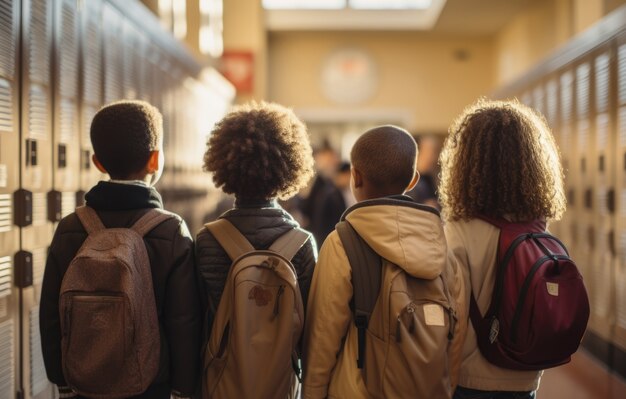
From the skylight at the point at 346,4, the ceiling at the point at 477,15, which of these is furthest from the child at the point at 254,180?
the skylight at the point at 346,4

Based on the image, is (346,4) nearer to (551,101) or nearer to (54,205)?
(551,101)

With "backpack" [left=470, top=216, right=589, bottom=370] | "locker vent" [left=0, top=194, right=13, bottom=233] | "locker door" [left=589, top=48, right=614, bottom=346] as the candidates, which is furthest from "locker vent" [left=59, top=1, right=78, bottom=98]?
"locker door" [left=589, top=48, right=614, bottom=346]

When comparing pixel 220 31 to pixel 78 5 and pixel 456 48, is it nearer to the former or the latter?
pixel 456 48

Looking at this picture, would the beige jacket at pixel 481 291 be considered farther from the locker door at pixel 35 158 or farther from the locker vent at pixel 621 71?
the locker vent at pixel 621 71

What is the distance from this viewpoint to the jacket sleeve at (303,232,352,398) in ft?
5.95

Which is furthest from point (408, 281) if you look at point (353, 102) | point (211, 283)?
point (353, 102)

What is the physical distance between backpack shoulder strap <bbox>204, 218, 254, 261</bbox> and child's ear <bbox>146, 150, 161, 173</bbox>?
272 mm

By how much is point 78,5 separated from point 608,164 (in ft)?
11.5

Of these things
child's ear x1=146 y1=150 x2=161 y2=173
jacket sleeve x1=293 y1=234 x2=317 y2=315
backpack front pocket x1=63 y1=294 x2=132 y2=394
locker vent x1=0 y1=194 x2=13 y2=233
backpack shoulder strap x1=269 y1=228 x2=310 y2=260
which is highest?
child's ear x1=146 y1=150 x2=161 y2=173

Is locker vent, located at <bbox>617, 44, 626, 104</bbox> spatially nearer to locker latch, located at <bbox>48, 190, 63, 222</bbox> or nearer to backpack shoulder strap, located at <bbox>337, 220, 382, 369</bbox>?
backpack shoulder strap, located at <bbox>337, 220, 382, 369</bbox>

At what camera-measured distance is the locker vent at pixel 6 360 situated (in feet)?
7.92

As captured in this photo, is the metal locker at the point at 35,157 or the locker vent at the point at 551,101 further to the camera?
the locker vent at the point at 551,101

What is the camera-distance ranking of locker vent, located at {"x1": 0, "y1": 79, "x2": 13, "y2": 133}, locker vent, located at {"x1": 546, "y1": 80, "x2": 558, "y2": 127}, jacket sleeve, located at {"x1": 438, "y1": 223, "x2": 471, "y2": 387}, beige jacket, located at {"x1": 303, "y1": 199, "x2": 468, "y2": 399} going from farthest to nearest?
locker vent, located at {"x1": 546, "y1": 80, "x2": 558, "y2": 127} < locker vent, located at {"x1": 0, "y1": 79, "x2": 13, "y2": 133} < jacket sleeve, located at {"x1": 438, "y1": 223, "x2": 471, "y2": 387} < beige jacket, located at {"x1": 303, "y1": 199, "x2": 468, "y2": 399}

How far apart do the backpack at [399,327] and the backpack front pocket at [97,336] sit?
0.68 m
